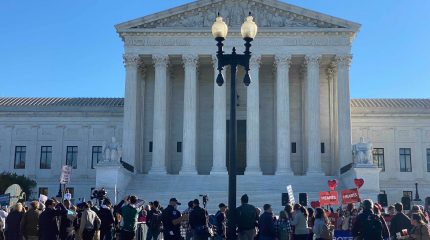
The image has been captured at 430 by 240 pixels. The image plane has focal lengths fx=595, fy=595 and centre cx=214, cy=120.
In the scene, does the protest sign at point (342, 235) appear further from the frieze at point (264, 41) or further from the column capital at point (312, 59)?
the frieze at point (264, 41)

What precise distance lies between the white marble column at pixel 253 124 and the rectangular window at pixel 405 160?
619 inches

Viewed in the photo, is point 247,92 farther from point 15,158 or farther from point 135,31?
point 15,158

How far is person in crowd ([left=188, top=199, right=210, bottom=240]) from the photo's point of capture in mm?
16859

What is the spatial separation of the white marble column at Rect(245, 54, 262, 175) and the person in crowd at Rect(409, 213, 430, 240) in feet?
101

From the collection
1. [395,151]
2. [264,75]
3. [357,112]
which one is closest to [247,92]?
[264,75]

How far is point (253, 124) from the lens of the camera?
45.6 metres

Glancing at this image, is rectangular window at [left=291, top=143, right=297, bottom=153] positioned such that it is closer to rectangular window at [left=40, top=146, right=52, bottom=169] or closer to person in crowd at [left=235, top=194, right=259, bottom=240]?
rectangular window at [left=40, top=146, right=52, bottom=169]

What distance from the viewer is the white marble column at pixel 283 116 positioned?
45.1 meters

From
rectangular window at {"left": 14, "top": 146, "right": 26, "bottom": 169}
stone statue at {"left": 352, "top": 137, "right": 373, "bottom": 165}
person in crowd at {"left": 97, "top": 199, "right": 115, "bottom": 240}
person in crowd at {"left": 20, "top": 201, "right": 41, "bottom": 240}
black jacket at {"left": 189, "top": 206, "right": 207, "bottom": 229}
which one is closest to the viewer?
person in crowd at {"left": 20, "top": 201, "right": 41, "bottom": 240}

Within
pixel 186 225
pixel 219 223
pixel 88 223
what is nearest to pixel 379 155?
pixel 186 225

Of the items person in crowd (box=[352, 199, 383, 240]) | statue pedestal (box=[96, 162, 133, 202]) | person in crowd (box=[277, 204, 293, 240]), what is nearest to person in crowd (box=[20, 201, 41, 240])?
person in crowd (box=[277, 204, 293, 240])

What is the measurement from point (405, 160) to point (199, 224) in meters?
40.7

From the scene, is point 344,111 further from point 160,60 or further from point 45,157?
point 45,157

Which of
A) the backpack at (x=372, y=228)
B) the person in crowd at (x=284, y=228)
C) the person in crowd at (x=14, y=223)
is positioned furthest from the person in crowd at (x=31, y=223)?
the backpack at (x=372, y=228)
